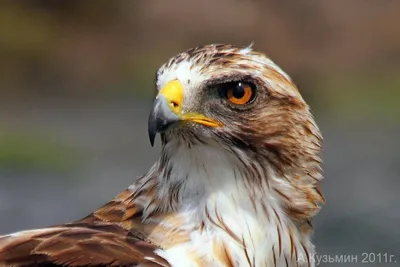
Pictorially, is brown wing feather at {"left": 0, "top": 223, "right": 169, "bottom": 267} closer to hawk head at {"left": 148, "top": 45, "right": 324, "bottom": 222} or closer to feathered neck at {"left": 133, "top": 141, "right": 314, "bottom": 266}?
feathered neck at {"left": 133, "top": 141, "right": 314, "bottom": 266}

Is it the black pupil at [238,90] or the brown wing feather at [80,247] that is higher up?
the black pupil at [238,90]

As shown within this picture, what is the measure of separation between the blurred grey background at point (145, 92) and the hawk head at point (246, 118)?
4400mm

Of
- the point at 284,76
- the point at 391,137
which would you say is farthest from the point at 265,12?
the point at 284,76

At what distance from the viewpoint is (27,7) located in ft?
52.0

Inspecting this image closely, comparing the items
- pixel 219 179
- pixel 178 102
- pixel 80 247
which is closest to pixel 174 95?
pixel 178 102

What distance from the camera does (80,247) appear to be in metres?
4.01

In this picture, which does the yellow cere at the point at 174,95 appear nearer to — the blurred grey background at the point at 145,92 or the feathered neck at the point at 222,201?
the feathered neck at the point at 222,201

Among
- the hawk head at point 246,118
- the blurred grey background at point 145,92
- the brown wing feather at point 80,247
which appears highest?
the hawk head at point 246,118

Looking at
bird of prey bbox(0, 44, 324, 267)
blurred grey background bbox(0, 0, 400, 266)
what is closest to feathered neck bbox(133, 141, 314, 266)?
bird of prey bbox(0, 44, 324, 267)

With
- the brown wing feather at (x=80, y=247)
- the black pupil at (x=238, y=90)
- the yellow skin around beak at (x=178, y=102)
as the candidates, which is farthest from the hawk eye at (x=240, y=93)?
the brown wing feather at (x=80, y=247)

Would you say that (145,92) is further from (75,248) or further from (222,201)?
(75,248)

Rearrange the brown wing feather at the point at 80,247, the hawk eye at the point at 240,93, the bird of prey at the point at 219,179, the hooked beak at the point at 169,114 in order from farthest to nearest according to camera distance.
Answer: the hawk eye at the point at 240,93
the bird of prey at the point at 219,179
the hooked beak at the point at 169,114
the brown wing feather at the point at 80,247

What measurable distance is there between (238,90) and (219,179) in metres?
0.36

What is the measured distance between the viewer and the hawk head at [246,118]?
4.20 meters
